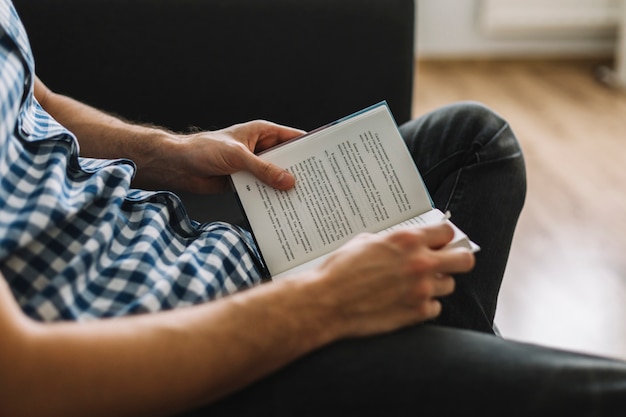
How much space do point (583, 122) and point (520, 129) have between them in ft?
0.75

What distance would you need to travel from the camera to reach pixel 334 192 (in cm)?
→ 75

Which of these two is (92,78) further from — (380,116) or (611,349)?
(611,349)

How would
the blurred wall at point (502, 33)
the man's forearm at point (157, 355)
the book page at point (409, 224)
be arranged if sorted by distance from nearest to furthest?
1. the man's forearm at point (157, 355)
2. the book page at point (409, 224)
3. the blurred wall at point (502, 33)

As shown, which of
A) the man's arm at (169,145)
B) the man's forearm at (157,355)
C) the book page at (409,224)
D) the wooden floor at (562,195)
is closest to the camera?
the man's forearm at (157,355)

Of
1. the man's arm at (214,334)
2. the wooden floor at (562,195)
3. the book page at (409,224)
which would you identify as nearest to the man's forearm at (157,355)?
the man's arm at (214,334)

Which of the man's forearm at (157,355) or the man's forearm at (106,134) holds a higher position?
the man's forearm at (106,134)

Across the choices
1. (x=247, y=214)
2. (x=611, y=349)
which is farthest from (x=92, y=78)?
(x=611, y=349)

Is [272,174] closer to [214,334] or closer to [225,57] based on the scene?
[214,334]

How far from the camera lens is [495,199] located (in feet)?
2.82

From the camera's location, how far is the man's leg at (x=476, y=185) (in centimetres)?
80

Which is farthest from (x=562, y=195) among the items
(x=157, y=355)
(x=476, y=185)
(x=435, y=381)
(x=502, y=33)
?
(x=157, y=355)

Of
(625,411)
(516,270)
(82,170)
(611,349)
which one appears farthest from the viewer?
(516,270)

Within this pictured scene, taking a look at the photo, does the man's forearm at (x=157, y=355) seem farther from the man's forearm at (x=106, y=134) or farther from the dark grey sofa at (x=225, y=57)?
the dark grey sofa at (x=225, y=57)

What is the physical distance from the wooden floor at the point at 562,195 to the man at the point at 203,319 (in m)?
0.70
